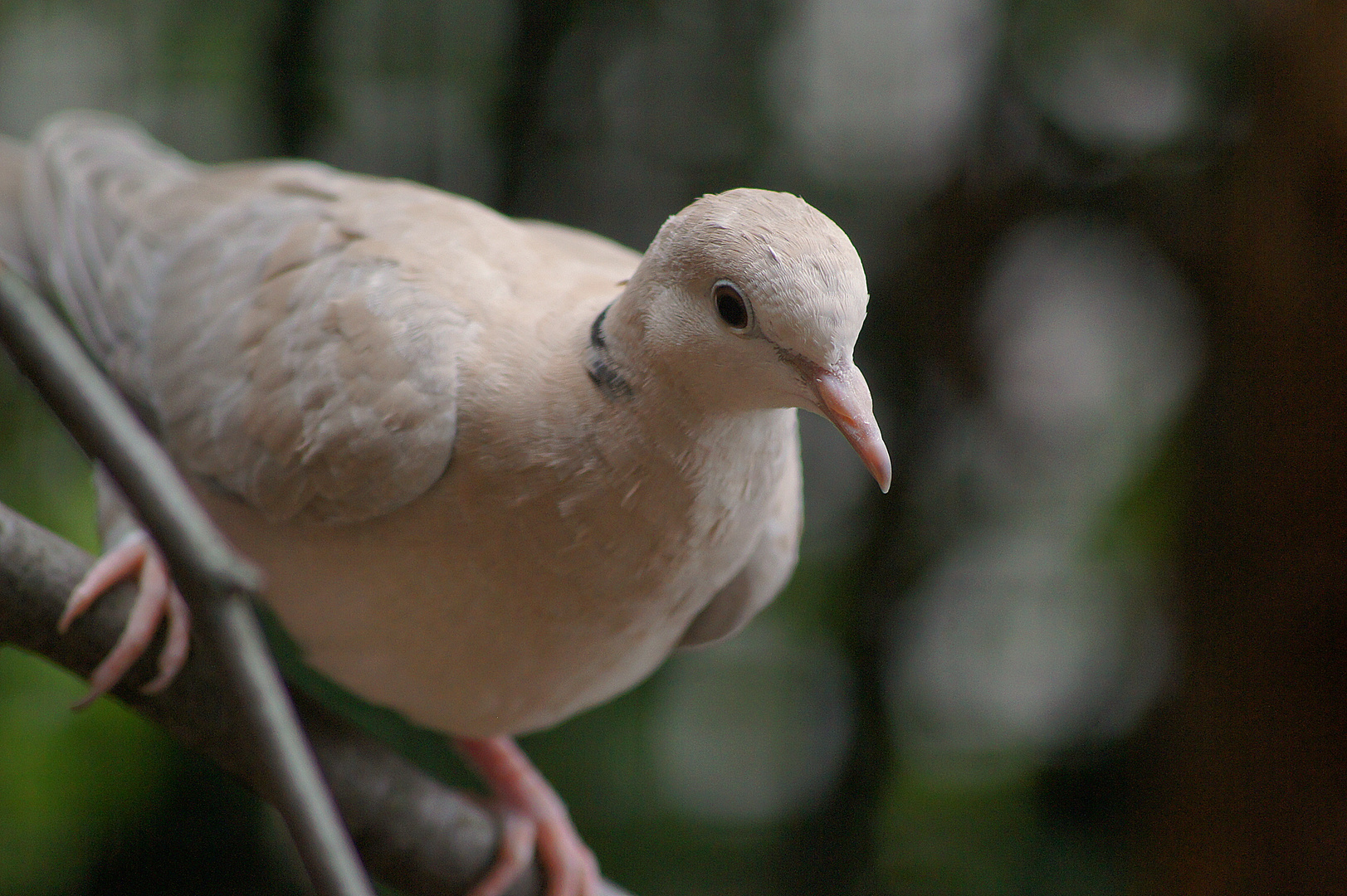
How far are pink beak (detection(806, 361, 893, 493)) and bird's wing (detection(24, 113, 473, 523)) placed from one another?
487mm

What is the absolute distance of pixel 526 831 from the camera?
1765mm

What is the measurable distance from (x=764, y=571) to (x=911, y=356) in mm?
1763

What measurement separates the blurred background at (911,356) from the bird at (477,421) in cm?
146

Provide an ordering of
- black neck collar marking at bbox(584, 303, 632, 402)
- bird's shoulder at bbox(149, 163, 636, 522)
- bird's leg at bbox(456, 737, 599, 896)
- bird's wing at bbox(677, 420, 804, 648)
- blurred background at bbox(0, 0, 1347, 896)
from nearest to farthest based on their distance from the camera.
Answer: black neck collar marking at bbox(584, 303, 632, 402) → bird's shoulder at bbox(149, 163, 636, 522) → bird's wing at bbox(677, 420, 804, 648) → bird's leg at bbox(456, 737, 599, 896) → blurred background at bbox(0, 0, 1347, 896)

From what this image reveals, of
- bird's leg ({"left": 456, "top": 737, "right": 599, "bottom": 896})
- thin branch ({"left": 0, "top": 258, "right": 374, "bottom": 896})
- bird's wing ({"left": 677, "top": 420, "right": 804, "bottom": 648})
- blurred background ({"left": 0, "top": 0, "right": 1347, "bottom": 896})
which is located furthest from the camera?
blurred background ({"left": 0, "top": 0, "right": 1347, "bottom": 896})

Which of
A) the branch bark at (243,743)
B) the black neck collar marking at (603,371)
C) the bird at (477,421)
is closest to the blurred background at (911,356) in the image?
the branch bark at (243,743)

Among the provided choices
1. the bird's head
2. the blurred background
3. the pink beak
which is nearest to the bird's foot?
the bird's head

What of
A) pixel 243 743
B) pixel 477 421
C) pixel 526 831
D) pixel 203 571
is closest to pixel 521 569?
pixel 477 421

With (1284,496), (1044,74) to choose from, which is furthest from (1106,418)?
(1044,74)

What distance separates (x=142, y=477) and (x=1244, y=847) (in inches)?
120

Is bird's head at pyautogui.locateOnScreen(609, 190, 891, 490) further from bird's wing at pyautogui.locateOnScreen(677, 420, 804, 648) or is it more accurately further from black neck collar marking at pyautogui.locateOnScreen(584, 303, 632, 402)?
bird's wing at pyautogui.locateOnScreen(677, 420, 804, 648)

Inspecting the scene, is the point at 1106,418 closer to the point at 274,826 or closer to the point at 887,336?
the point at 887,336

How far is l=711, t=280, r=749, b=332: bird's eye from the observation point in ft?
3.38

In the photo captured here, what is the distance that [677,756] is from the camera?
312 cm
